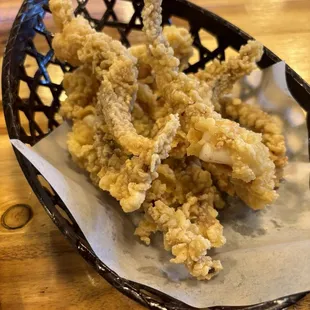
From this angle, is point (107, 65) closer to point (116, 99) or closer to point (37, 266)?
point (116, 99)

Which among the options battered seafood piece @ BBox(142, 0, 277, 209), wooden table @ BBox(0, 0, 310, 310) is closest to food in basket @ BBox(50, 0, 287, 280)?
battered seafood piece @ BBox(142, 0, 277, 209)

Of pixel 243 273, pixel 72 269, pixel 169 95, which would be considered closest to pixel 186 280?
pixel 243 273

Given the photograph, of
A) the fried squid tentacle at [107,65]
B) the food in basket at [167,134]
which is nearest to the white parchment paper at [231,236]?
the food in basket at [167,134]

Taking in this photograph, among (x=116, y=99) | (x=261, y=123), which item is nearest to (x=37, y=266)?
(x=116, y=99)

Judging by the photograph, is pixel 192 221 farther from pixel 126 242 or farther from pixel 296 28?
pixel 296 28

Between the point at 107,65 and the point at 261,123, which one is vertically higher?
the point at 107,65
